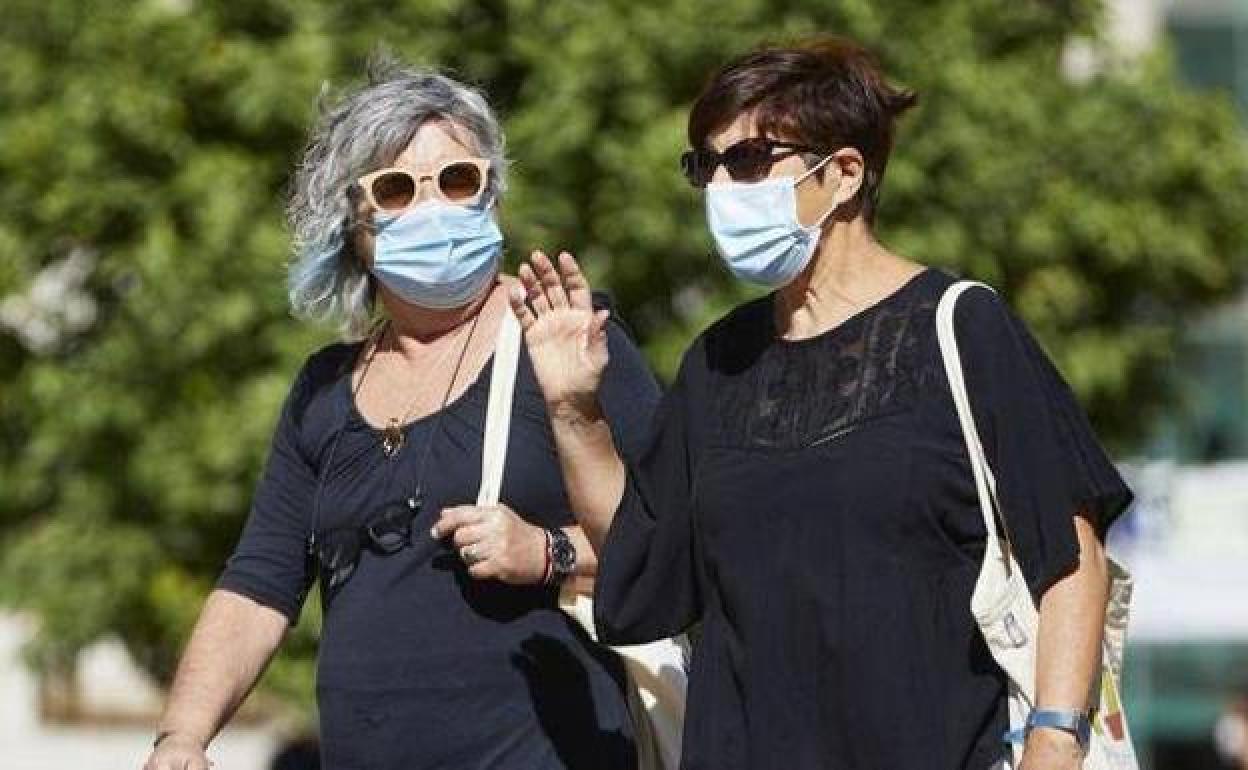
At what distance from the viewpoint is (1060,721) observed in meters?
3.89

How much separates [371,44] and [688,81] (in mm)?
910

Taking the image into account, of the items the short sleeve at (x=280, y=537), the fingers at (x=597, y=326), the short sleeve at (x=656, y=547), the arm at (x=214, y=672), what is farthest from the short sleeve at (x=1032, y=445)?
the arm at (x=214, y=672)

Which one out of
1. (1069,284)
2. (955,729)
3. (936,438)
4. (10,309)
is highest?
(10,309)

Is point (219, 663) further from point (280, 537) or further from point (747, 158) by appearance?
point (747, 158)

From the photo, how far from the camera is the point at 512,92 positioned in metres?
8.91

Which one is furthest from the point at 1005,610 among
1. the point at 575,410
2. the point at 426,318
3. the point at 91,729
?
the point at 91,729

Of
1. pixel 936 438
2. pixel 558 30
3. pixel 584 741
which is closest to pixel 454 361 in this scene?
pixel 584 741

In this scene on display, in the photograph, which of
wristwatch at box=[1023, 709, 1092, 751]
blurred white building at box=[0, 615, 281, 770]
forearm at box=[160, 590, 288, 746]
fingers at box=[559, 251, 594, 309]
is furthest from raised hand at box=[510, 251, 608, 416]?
A: blurred white building at box=[0, 615, 281, 770]

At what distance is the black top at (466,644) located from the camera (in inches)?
180

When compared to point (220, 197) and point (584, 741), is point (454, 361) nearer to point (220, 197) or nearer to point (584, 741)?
point (584, 741)

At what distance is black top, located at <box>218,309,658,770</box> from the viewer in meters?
4.57

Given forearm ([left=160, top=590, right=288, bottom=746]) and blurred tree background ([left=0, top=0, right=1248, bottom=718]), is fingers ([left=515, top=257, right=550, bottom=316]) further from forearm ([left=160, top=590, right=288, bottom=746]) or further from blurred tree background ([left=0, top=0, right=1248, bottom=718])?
blurred tree background ([left=0, top=0, right=1248, bottom=718])

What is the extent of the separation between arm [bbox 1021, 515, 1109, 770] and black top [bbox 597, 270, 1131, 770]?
34 mm

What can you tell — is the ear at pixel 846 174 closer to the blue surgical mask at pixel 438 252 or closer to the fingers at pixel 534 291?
the fingers at pixel 534 291
